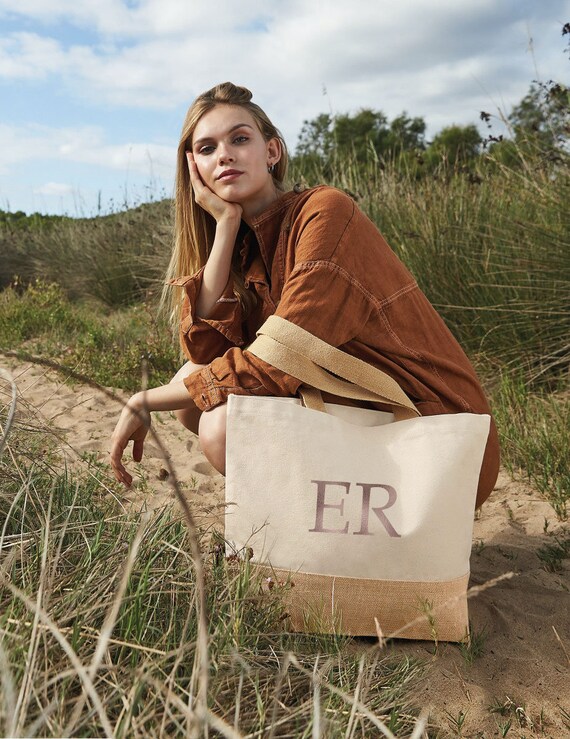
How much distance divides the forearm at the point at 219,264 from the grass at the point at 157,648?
0.84 meters

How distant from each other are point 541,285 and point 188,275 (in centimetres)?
233

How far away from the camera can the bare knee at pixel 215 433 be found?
6.79 feet

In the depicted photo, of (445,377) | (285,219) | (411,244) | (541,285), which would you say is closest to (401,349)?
(445,377)

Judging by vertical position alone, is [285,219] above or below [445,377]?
above

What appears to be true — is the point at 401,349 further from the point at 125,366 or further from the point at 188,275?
the point at 125,366

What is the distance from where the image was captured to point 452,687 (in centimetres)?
178

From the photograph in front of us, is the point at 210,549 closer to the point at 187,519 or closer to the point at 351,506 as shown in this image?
the point at 351,506

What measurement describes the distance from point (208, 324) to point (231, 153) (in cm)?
59

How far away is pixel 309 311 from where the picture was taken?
78.1 inches

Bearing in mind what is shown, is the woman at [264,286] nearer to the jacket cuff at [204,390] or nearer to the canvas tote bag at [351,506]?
the jacket cuff at [204,390]

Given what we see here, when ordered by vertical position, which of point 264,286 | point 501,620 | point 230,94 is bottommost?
point 501,620

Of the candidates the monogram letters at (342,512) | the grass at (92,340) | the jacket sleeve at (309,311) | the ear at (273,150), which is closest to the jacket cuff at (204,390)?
the jacket sleeve at (309,311)

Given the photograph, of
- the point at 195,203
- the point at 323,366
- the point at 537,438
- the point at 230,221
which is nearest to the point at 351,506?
the point at 323,366

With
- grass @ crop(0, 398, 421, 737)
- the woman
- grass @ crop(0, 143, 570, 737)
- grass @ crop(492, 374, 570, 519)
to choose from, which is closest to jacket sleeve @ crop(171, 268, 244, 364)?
the woman
